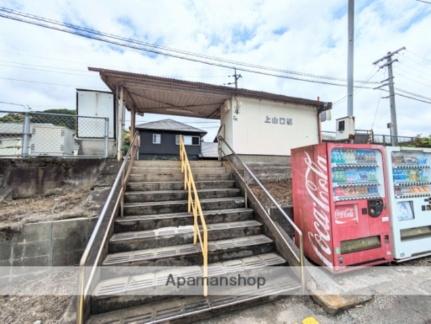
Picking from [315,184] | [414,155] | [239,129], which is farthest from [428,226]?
[239,129]

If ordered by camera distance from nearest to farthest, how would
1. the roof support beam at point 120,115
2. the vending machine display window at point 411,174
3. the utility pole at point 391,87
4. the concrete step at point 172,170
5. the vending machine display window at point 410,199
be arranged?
the vending machine display window at point 410,199, the vending machine display window at point 411,174, the concrete step at point 172,170, the roof support beam at point 120,115, the utility pole at point 391,87

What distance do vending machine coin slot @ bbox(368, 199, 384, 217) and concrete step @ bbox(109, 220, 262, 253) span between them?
178 centimetres

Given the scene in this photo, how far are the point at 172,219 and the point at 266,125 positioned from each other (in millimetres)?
4450

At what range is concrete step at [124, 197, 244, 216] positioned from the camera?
336 centimetres

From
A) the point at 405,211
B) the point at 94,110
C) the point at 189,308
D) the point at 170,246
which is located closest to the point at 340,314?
the point at 189,308

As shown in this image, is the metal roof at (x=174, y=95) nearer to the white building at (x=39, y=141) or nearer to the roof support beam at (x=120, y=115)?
the roof support beam at (x=120, y=115)

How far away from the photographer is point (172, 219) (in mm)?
3246

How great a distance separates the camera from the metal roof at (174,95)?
5.07 m

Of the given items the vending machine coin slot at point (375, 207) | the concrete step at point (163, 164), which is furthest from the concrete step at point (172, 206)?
the vending machine coin slot at point (375, 207)

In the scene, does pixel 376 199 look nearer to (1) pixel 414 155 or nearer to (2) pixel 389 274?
(2) pixel 389 274

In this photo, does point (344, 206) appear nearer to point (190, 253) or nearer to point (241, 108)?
point (190, 253)

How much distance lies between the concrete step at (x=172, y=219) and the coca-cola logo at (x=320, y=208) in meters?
1.07

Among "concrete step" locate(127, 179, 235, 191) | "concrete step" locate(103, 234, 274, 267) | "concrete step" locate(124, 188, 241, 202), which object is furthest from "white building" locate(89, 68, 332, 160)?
"concrete step" locate(103, 234, 274, 267)

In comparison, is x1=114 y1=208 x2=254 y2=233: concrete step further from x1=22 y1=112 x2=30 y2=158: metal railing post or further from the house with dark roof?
the house with dark roof
